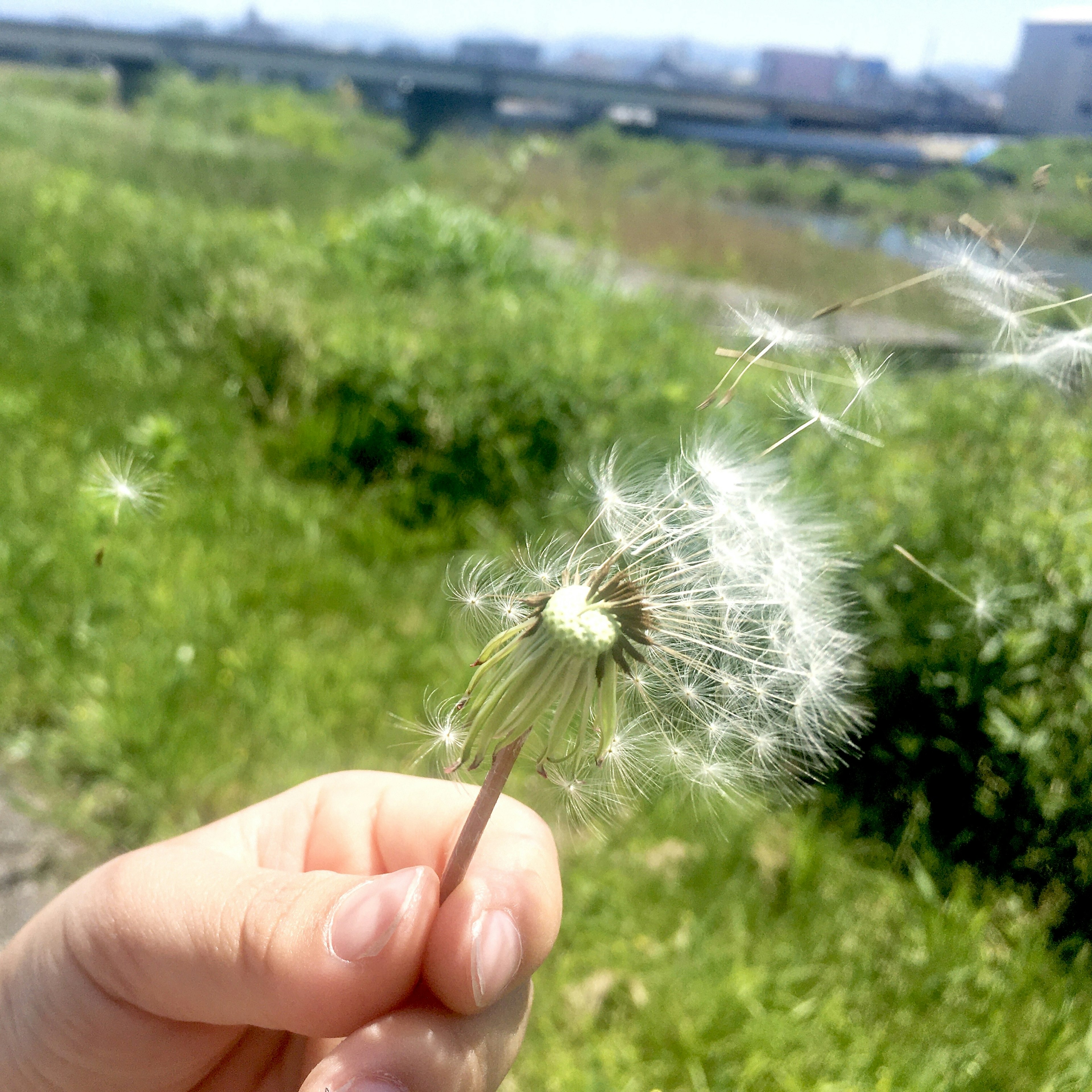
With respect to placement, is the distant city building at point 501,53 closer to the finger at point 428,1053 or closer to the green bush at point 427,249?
the green bush at point 427,249

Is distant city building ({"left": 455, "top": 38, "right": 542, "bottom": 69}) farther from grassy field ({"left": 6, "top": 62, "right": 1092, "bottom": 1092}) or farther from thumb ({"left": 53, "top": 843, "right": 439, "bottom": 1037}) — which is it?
thumb ({"left": 53, "top": 843, "right": 439, "bottom": 1037})

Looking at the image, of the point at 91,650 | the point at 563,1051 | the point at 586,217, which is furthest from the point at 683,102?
the point at 563,1051

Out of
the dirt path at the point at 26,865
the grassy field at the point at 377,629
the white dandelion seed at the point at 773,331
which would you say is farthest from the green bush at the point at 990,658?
the dirt path at the point at 26,865

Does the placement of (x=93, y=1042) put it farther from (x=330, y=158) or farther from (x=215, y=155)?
(x=330, y=158)

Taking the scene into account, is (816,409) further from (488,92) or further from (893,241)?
(488,92)

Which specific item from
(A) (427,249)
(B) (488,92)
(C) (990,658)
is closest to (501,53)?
(B) (488,92)

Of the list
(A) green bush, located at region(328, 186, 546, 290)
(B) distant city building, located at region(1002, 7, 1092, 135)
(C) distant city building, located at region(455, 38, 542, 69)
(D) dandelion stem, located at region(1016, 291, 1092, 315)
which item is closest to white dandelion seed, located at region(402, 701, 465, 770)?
(D) dandelion stem, located at region(1016, 291, 1092, 315)
